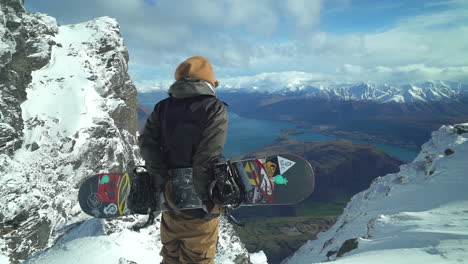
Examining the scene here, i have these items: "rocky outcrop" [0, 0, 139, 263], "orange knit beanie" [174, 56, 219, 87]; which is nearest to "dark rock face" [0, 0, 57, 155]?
"rocky outcrop" [0, 0, 139, 263]

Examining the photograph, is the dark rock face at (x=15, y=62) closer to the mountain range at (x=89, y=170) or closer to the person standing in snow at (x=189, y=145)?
the mountain range at (x=89, y=170)

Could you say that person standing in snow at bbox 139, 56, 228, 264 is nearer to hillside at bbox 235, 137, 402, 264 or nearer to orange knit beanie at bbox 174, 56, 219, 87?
orange knit beanie at bbox 174, 56, 219, 87

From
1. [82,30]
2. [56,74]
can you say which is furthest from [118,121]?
[82,30]

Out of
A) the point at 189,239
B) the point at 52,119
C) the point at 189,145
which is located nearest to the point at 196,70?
the point at 189,145

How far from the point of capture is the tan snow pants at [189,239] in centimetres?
407

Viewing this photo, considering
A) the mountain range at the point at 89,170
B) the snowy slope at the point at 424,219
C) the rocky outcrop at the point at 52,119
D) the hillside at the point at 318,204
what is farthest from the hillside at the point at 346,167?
the rocky outcrop at the point at 52,119

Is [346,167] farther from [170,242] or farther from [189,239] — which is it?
[189,239]

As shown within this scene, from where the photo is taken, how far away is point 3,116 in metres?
30.2

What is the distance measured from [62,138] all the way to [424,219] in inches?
1669

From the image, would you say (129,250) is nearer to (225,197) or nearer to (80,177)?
(225,197)

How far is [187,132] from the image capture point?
3.77 meters

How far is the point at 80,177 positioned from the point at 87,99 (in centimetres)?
1327

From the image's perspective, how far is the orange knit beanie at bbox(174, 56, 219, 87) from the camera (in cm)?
385

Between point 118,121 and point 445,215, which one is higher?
point 118,121
